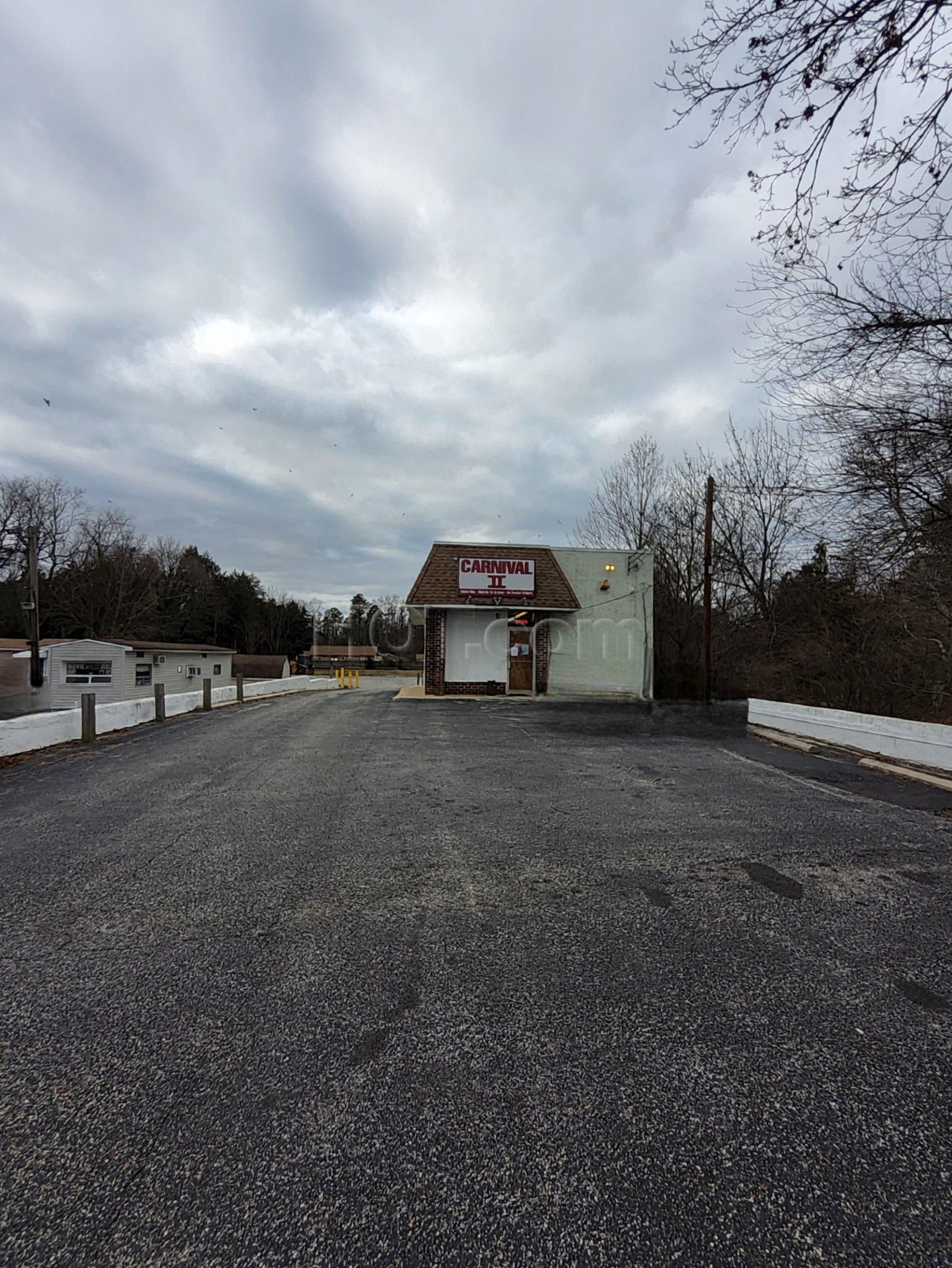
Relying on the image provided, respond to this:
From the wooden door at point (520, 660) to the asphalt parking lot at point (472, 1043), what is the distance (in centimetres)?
1375

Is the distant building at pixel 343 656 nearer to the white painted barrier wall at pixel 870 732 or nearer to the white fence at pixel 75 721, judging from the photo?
the white fence at pixel 75 721

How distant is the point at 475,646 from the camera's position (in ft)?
60.7

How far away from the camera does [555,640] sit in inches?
736

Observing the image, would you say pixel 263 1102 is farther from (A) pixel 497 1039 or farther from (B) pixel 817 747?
(B) pixel 817 747

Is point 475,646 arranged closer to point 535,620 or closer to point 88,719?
point 535,620

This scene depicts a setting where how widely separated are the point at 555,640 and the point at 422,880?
15.4m

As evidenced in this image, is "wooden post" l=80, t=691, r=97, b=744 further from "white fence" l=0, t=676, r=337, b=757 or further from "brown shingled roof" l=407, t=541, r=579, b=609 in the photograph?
"brown shingled roof" l=407, t=541, r=579, b=609

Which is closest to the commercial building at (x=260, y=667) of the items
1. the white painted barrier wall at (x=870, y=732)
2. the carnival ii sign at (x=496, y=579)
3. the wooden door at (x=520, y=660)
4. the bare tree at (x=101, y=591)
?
the bare tree at (x=101, y=591)

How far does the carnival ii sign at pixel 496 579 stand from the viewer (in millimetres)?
17750

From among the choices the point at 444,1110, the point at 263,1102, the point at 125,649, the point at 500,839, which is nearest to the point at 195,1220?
the point at 263,1102

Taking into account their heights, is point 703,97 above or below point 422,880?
above

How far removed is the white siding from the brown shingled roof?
888 mm

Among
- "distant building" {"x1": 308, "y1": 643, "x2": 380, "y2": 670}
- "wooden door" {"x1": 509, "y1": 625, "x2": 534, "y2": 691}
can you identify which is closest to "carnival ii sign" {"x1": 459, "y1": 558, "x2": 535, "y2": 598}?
"wooden door" {"x1": 509, "y1": 625, "x2": 534, "y2": 691}

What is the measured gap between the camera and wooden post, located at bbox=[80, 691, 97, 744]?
8.98 metres
